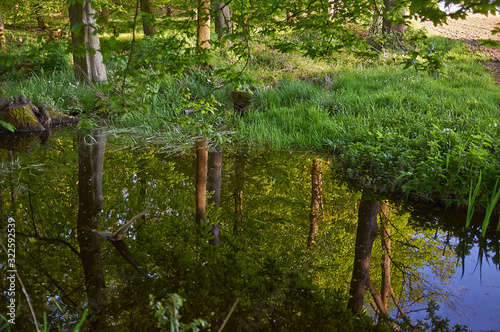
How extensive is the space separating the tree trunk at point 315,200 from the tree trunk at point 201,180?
3.10ft

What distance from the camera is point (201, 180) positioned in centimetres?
423

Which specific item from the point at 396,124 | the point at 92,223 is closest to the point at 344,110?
the point at 396,124

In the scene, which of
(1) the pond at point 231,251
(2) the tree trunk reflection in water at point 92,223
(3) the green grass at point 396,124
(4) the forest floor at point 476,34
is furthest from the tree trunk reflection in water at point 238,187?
(4) the forest floor at point 476,34

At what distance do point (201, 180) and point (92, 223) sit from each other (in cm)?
Result: 135

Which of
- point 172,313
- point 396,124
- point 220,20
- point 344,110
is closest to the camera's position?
point 172,313

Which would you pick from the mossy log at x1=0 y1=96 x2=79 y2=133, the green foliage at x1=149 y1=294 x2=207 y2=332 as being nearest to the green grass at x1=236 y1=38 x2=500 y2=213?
the green foliage at x1=149 y1=294 x2=207 y2=332

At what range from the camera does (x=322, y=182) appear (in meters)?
4.20

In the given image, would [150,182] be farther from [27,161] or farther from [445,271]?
[445,271]

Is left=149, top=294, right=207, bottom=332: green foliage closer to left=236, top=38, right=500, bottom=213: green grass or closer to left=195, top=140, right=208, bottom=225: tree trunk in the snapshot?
left=195, top=140, right=208, bottom=225: tree trunk

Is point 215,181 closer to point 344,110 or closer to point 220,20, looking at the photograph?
point 344,110

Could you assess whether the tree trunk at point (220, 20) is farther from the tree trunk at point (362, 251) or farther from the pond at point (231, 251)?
the tree trunk at point (362, 251)

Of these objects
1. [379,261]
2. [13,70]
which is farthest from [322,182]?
[13,70]

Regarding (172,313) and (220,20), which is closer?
(172,313)

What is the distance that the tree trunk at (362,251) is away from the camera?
2463 millimetres
